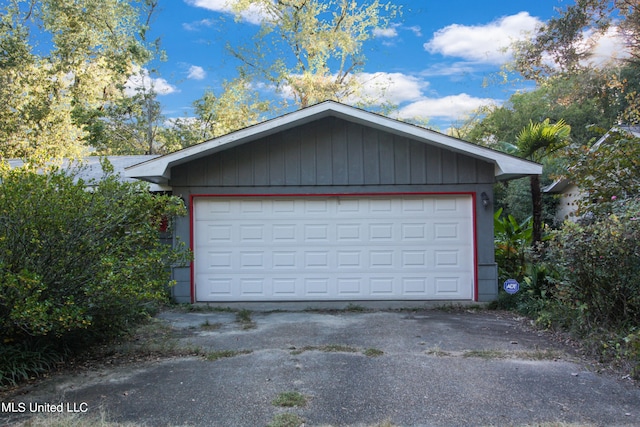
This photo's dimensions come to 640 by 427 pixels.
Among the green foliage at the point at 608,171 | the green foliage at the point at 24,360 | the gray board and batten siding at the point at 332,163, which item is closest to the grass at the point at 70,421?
the green foliage at the point at 24,360

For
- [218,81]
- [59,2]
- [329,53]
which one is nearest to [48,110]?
[59,2]

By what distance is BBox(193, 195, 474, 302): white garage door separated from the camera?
873 centimetres

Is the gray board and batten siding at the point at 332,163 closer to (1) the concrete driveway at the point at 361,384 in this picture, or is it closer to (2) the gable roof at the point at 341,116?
(2) the gable roof at the point at 341,116

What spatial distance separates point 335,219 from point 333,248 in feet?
1.82

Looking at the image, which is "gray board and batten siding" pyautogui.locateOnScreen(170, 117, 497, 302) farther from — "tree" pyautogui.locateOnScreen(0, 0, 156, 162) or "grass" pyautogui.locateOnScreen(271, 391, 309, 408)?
"tree" pyautogui.locateOnScreen(0, 0, 156, 162)

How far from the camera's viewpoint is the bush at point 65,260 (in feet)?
13.5

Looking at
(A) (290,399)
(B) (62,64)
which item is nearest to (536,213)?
(A) (290,399)

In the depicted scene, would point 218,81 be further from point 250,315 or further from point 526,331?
point 526,331

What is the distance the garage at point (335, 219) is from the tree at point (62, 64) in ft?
41.2

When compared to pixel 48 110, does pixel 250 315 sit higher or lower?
lower

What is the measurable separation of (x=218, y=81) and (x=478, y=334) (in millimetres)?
23548

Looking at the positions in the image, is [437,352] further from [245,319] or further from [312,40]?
[312,40]

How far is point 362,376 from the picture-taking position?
14.7ft

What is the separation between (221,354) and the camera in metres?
5.32
